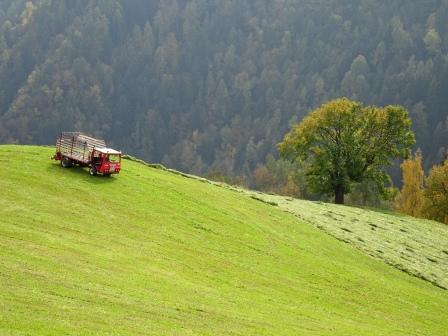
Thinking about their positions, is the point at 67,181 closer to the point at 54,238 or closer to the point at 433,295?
the point at 54,238

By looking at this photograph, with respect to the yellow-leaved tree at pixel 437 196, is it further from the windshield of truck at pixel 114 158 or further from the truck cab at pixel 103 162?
the truck cab at pixel 103 162

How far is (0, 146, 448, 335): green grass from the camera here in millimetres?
24078

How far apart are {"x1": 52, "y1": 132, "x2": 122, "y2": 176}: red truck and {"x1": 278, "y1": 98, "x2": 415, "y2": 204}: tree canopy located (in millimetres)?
40622

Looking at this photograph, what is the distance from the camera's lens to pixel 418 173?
383 ft

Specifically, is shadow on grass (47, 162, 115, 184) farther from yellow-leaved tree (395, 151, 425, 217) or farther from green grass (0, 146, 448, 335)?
yellow-leaved tree (395, 151, 425, 217)

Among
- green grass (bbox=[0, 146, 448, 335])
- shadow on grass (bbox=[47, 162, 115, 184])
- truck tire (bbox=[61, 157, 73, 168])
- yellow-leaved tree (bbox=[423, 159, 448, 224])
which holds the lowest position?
green grass (bbox=[0, 146, 448, 335])

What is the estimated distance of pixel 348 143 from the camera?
80.2m

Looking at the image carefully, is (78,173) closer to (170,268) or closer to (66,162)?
(66,162)

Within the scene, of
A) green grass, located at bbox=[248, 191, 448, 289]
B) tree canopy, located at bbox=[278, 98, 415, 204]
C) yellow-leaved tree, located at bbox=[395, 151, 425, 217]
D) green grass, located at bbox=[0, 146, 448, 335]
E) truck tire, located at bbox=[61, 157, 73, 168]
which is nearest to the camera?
green grass, located at bbox=[0, 146, 448, 335]

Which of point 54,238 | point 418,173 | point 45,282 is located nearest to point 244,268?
point 54,238

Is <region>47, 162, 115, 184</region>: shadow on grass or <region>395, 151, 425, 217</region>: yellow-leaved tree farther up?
<region>395, 151, 425, 217</region>: yellow-leaved tree

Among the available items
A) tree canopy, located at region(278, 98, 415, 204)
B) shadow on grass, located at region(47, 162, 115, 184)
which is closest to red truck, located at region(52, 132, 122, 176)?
shadow on grass, located at region(47, 162, 115, 184)

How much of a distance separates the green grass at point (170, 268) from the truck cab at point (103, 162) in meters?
0.71

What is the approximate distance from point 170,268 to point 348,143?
173 feet
